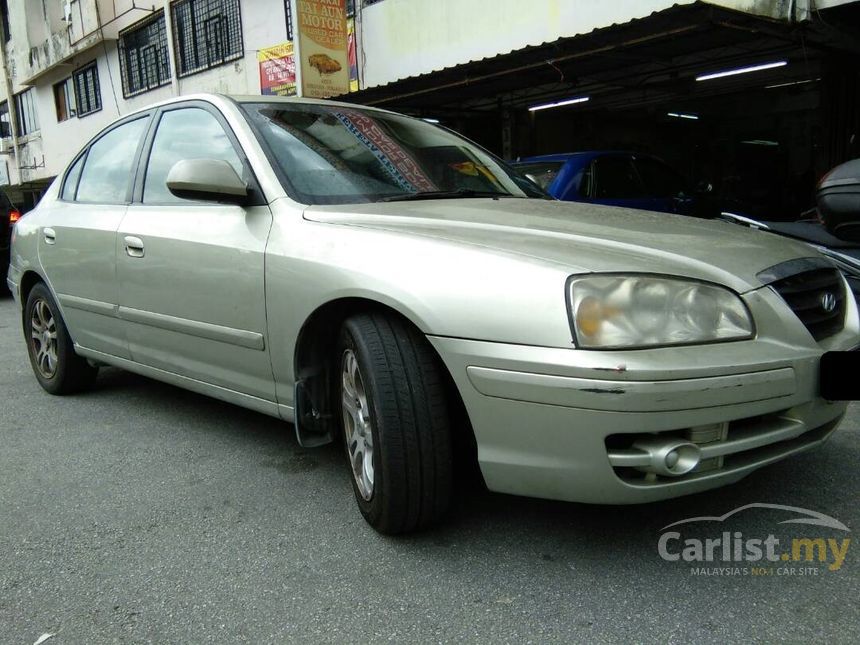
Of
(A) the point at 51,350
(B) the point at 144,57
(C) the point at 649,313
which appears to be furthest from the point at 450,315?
(B) the point at 144,57

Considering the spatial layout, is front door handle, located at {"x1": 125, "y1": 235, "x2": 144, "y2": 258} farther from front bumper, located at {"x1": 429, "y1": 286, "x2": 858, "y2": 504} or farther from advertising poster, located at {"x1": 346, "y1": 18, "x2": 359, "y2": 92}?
advertising poster, located at {"x1": 346, "y1": 18, "x2": 359, "y2": 92}

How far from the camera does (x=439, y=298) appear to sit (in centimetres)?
207

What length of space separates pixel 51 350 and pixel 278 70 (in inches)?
397

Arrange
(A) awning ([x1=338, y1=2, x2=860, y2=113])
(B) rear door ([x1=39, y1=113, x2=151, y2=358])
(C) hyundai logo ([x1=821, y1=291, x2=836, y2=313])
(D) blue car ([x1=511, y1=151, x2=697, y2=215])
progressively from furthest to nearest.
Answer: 1. (A) awning ([x1=338, y1=2, x2=860, y2=113])
2. (D) blue car ([x1=511, y1=151, x2=697, y2=215])
3. (B) rear door ([x1=39, y1=113, x2=151, y2=358])
4. (C) hyundai logo ([x1=821, y1=291, x2=836, y2=313])

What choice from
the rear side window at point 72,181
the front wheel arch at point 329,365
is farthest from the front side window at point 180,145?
the rear side window at point 72,181

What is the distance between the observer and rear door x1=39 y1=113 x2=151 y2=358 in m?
3.54

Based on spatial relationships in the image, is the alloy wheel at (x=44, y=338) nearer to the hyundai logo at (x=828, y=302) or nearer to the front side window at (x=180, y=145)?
the front side window at (x=180, y=145)

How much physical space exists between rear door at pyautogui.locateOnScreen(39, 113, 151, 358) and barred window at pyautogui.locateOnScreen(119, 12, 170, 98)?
14.6 metres

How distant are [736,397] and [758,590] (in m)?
0.55

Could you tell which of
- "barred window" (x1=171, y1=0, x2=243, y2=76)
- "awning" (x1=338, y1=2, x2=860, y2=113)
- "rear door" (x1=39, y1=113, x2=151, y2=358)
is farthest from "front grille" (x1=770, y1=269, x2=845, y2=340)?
"barred window" (x1=171, y1=0, x2=243, y2=76)

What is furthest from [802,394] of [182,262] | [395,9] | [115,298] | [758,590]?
[395,9]

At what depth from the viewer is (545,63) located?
8.16m

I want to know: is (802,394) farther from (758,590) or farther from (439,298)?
(439,298)

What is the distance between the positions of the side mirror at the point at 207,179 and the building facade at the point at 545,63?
5039mm
